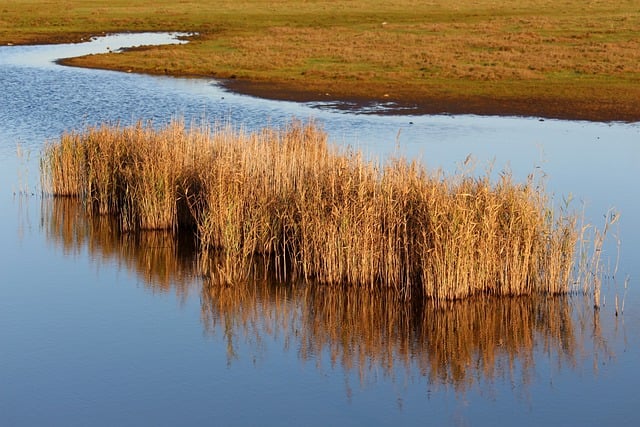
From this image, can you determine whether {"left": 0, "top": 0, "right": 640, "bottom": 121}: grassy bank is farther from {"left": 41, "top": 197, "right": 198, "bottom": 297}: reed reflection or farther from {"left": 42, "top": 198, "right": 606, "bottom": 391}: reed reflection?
{"left": 42, "top": 198, "right": 606, "bottom": 391}: reed reflection

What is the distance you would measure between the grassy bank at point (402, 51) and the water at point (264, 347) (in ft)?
42.5

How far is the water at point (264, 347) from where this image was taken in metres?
9.44

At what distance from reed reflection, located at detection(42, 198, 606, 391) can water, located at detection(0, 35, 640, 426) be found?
24 mm

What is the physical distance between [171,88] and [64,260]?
17911 mm

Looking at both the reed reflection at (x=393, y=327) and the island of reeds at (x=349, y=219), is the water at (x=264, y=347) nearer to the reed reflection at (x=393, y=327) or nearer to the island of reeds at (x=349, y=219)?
the reed reflection at (x=393, y=327)

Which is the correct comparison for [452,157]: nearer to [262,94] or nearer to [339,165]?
[339,165]

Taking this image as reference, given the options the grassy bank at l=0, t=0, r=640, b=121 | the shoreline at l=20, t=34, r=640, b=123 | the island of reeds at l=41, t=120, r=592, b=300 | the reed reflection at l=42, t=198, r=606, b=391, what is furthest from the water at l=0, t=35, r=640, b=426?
the grassy bank at l=0, t=0, r=640, b=121

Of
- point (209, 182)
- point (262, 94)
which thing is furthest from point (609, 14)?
point (209, 182)

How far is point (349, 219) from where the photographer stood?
41.0 feet

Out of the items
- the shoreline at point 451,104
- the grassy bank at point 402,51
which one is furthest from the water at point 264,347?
the grassy bank at point 402,51

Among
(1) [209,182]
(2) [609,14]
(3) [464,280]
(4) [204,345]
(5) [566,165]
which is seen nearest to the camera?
(4) [204,345]

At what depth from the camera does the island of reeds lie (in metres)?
12.0

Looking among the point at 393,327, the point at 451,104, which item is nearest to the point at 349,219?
the point at 393,327

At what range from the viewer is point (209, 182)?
1428 cm
